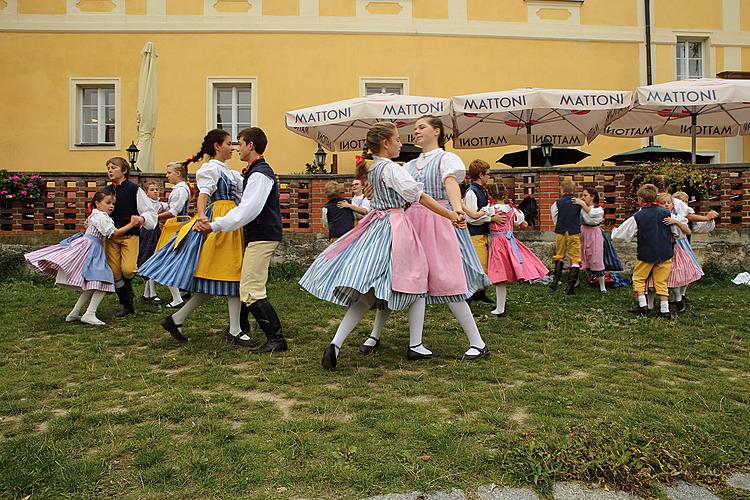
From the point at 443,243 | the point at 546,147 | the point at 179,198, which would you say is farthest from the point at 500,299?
the point at 546,147

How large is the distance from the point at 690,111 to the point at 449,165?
9.93 meters

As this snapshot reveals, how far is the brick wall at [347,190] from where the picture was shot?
11.2 metres

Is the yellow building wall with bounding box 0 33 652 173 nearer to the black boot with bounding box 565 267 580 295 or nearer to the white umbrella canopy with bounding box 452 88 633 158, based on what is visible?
the white umbrella canopy with bounding box 452 88 633 158

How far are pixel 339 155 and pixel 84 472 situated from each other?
1509cm

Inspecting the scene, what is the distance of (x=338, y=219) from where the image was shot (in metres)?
10.0

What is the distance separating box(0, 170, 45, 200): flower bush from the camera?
10.9 m

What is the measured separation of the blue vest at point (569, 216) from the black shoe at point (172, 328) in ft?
20.5

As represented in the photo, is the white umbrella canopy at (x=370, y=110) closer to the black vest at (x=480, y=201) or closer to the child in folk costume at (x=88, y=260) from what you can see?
the black vest at (x=480, y=201)

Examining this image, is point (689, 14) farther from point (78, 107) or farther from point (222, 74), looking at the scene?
point (78, 107)

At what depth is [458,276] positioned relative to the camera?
16.6 ft

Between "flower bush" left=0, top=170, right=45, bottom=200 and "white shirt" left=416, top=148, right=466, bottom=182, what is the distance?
325 inches

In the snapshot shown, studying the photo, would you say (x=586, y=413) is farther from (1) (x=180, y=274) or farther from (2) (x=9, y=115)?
(2) (x=9, y=115)

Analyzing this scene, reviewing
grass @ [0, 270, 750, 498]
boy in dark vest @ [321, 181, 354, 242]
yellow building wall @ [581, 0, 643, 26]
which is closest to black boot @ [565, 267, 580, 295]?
grass @ [0, 270, 750, 498]

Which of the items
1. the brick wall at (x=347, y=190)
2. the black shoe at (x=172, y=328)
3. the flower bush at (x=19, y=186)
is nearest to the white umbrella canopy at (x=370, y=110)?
the brick wall at (x=347, y=190)
